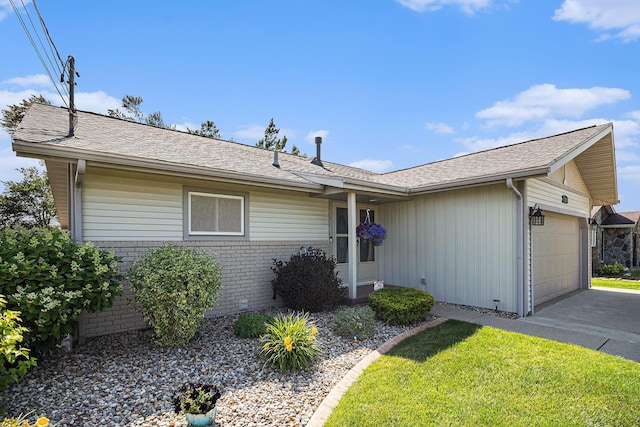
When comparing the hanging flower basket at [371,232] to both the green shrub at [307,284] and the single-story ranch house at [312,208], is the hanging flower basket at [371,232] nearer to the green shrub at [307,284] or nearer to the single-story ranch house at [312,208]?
the single-story ranch house at [312,208]

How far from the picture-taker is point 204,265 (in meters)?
4.96

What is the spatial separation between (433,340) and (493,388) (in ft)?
4.95

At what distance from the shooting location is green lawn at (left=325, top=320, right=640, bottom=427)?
3.11 meters

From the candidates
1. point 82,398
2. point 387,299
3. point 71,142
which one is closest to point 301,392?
point 82,398

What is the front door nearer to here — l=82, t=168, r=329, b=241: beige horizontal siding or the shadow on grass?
l=82, t=168, r=329, b=241: beige horizontal siding

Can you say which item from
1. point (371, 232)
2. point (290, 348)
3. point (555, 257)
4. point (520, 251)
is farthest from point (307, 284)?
point (555, 257)

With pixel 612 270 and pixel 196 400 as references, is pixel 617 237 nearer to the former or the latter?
pixel 612 270

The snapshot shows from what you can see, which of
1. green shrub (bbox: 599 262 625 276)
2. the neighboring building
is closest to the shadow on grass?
green shrub (bbox: 599 262 625 276)

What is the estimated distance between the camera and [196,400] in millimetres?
2988

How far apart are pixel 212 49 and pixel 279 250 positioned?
6.16m

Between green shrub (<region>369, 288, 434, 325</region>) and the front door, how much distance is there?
103 inches

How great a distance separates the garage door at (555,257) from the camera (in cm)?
774

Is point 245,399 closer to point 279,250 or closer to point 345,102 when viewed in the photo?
point 279,250

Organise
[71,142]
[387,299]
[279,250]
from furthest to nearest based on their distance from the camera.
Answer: [279,250] → [387,299] → [71,142]
